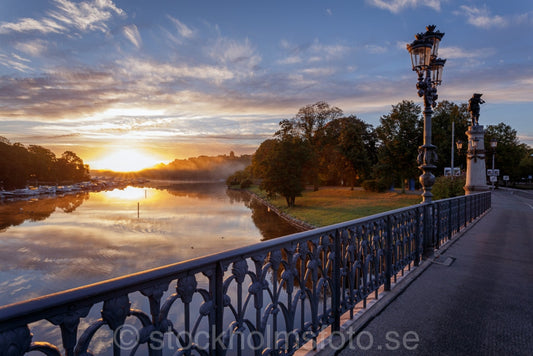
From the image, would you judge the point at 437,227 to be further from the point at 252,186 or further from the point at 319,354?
the point at 252,186

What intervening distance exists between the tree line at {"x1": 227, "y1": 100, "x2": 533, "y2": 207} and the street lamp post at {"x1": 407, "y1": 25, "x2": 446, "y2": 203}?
1180 inches

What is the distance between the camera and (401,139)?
1448 inches

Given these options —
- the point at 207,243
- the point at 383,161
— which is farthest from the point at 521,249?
the point at 383,161

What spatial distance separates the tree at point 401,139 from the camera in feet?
120

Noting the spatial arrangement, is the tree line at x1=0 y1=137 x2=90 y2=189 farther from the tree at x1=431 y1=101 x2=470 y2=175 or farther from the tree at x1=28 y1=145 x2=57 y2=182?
the tree at x1=431 y1=101 x2=470 y2=175

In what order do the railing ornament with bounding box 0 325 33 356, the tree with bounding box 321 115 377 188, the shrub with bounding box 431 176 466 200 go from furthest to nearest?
the tree with bounding box 321 115 377 188
the shrub with bounding box 431 176 466 200
the railing ornament with bounding box 0 325 33 356

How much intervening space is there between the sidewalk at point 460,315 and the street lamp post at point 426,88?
1951 millimetres

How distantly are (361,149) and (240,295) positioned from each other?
1852 inches

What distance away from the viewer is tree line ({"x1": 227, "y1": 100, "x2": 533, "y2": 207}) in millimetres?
37781

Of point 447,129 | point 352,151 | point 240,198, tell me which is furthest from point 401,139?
point 240,198

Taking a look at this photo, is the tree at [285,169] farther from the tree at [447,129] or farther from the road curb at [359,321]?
the road curb at [359,321]

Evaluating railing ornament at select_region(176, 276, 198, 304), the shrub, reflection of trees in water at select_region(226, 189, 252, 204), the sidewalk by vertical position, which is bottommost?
reflection of trees in water at select_region(226, 189, 252, 204)

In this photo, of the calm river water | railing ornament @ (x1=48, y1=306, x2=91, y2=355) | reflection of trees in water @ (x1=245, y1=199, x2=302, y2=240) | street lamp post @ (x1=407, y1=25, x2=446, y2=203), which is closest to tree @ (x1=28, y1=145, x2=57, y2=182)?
the calm river water

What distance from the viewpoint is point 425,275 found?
6168 millimetres
